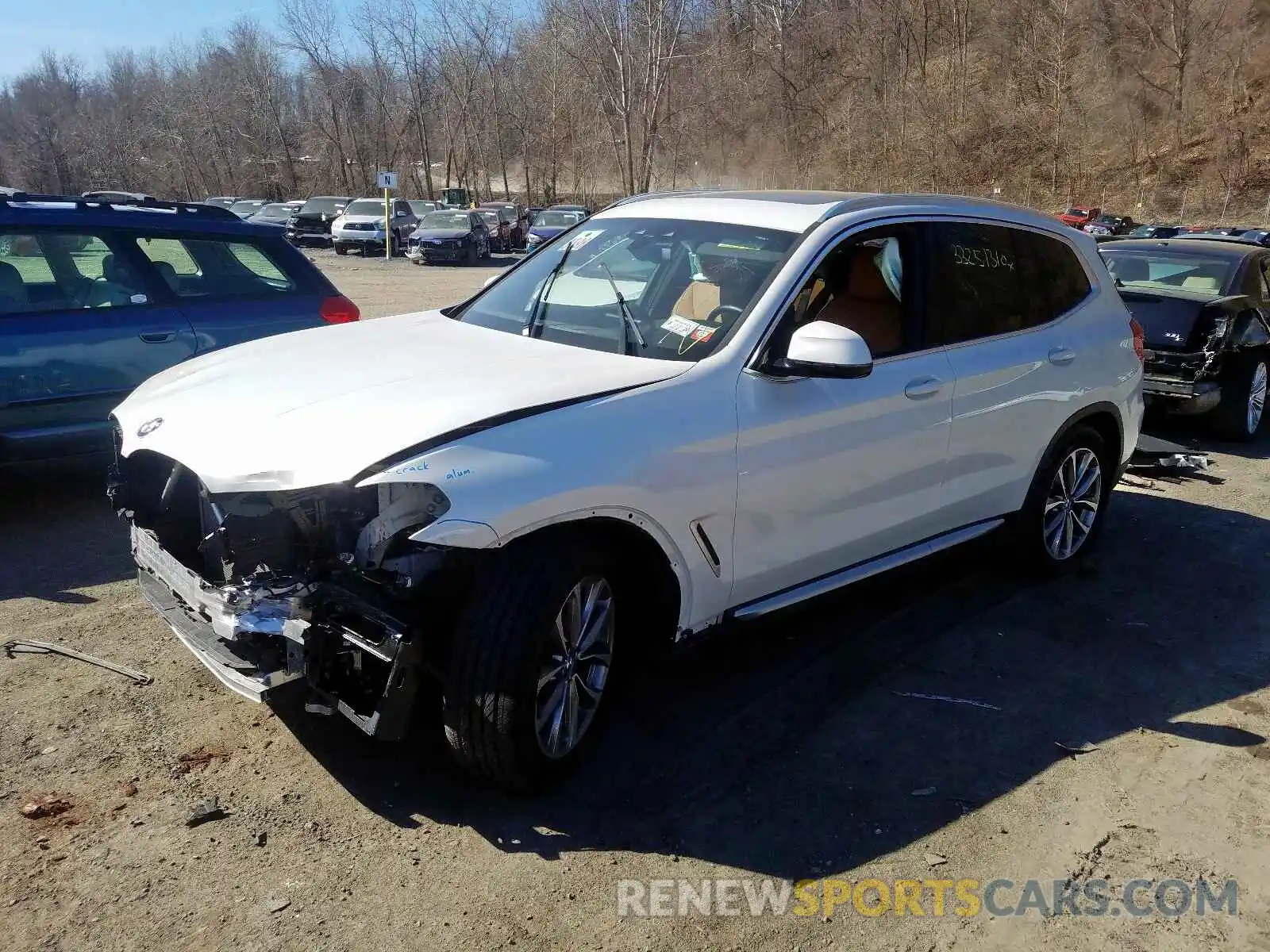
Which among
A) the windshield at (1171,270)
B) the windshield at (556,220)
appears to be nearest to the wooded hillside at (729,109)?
the windshield at (556,220)

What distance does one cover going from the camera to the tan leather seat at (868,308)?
13.7 feet

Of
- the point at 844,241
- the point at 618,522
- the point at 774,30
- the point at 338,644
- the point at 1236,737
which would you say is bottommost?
Answer: the point at 1236,737

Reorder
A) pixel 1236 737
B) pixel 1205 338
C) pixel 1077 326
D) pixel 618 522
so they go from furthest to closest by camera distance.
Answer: pixel 1205 338, pixel 1077 326, pixel 1236 737, pixel 618 522

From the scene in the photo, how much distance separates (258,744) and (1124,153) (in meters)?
46.1

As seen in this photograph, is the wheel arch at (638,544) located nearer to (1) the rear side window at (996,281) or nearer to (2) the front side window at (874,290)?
(2) the front side window at (874,290)

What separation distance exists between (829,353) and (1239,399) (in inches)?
270

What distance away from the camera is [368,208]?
34812 millimetres

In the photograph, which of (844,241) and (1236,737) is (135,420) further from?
(1236,737)

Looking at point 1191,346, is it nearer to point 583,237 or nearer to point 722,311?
point 583,237

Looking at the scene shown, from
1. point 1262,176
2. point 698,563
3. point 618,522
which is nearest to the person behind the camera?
point 618,522

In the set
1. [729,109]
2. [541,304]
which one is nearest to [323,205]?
[729,109]

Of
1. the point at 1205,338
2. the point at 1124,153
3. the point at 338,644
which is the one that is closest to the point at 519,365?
the point at 338,644

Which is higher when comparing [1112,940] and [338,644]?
[338,644]

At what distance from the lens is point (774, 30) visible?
59250 millimetres
